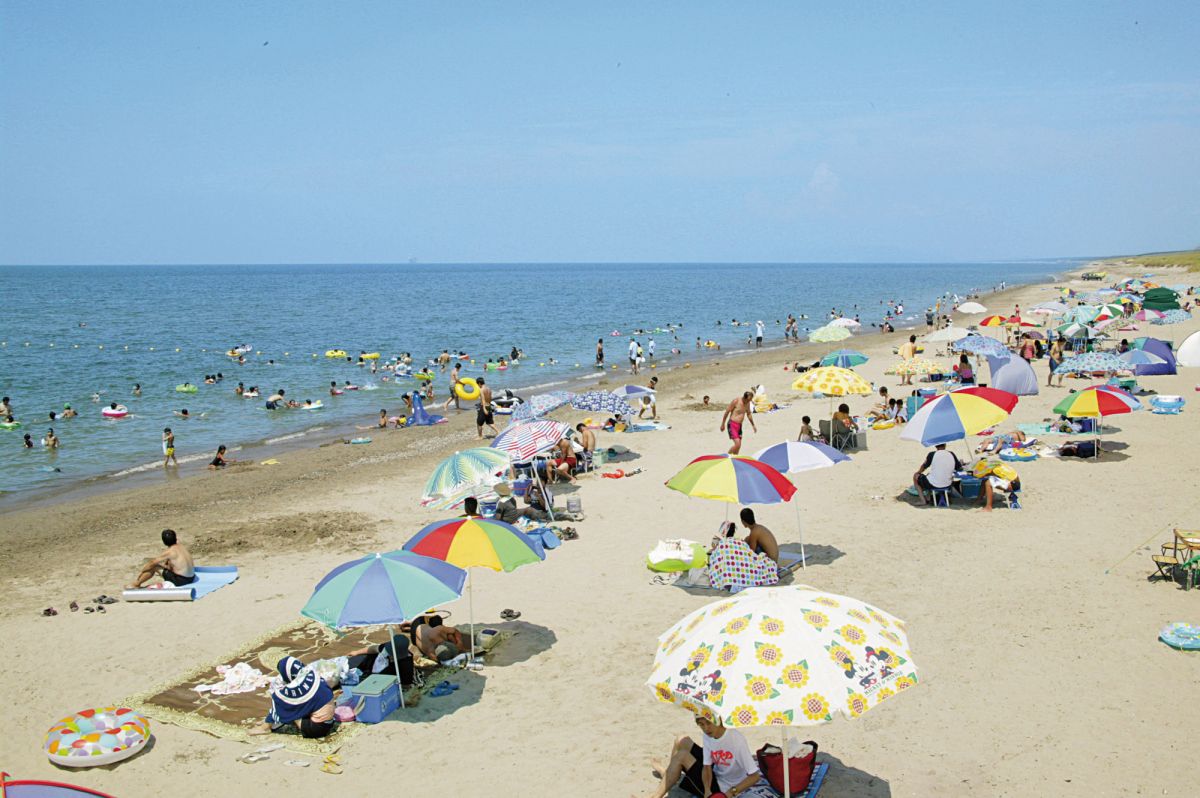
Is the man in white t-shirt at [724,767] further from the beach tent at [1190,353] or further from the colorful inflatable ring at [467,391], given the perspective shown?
the colorful inflatable ring at [467,391]

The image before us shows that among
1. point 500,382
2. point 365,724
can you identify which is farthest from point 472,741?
point 500,382

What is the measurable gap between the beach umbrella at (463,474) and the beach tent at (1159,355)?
1751 centimetres

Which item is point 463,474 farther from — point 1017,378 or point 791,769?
point 1017,378

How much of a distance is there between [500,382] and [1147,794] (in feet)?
109

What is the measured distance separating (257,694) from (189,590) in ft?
11.8

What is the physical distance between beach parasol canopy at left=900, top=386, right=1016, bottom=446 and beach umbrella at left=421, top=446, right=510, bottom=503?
611 cm

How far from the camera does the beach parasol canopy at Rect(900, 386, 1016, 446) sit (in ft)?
41.7

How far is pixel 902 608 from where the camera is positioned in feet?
32.9

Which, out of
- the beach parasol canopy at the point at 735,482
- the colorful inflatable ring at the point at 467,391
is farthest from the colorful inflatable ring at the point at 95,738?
the colorful inflatable ring at the point at 467,391

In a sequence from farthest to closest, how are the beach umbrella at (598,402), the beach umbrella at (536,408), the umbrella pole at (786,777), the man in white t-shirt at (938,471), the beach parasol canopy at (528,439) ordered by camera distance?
1. the beach umbrella at (598,402)
2. the beach umbrella at (536,408)
3. the man in white t-shirt at (938,471)
4. the beach parasol canopy at (528,439)
5. the umbrella pole at (786,777)

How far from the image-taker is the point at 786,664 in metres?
5.47

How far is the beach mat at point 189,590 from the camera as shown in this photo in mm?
11688

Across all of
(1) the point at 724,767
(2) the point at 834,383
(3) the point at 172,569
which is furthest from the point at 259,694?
(2) the point at 834,383

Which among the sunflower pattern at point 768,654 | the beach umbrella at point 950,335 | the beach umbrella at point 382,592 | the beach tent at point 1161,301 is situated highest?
the beach tent at point 1161,301
